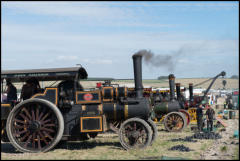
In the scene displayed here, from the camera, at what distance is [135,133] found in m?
8.58

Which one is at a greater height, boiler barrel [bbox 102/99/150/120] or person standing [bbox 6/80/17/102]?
person standing [bbox 6/80/17/102]

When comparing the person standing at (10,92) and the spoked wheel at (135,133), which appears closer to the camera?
the spoked wheel at (135,133)

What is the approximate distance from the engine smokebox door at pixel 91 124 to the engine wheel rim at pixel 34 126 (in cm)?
64

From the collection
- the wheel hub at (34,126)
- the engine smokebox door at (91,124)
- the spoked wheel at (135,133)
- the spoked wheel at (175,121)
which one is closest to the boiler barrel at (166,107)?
the spoked wheel at (175,121)

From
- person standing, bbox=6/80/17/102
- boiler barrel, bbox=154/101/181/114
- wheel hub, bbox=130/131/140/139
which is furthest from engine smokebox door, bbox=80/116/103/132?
boiler barrel, bbox=154/101/181/114

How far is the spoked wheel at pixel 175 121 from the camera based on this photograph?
13943 millimetres

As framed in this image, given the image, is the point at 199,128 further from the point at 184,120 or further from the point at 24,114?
the point at 24,114

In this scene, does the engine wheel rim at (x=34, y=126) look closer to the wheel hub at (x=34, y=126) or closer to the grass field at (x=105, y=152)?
the wheel hub at (x=34, y=126)

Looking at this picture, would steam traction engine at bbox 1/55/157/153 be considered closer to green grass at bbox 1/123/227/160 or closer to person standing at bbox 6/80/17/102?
person standing at bbox 6/80/17/102

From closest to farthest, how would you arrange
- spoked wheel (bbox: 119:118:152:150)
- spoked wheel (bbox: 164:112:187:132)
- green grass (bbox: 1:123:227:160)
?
green grass (bbox: 1:123:227:160) → spoked wheel (bbox: 119:118:152:150) → spoked wheel (bbox: 164:112:187:132)

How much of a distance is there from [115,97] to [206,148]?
9.05 feet

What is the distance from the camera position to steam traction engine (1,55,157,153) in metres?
8.32

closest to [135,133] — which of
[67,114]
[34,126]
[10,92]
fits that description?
[67,114]

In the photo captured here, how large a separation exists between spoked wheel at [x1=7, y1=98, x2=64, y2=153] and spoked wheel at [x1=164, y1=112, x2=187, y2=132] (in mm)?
6675
